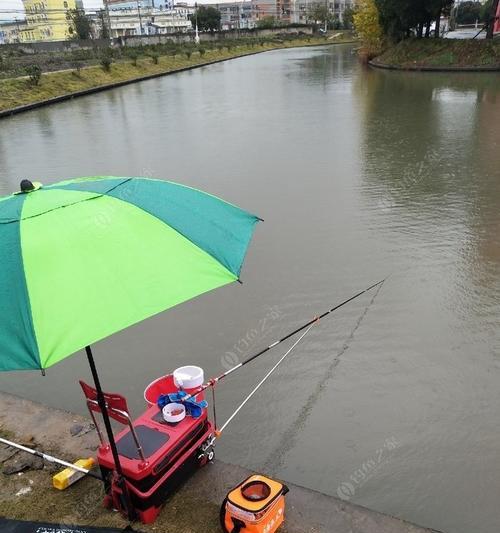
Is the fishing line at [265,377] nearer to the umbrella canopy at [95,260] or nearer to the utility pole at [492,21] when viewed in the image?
the umbrella canopy at [95,260]

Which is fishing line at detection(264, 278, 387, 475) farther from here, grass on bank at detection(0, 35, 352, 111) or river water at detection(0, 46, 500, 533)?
grass on bank at detection(0, 35, 352, 111)

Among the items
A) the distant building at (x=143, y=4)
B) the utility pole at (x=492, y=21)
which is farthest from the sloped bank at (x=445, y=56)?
the distant building at (x=143, y=4)

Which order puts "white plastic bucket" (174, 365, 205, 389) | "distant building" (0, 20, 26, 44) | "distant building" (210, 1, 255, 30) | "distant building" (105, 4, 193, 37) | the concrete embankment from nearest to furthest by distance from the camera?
the concrete embankment
"white plastic bucket" (174, 365, 205, 389)
"distant building" (0, 20, 26, 44)
"distant building" (105, 4, 193, 37)
"distant building" (210, 1, 255, 30)

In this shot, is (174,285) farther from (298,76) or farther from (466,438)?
(298,76)

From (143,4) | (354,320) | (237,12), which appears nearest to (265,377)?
(354,320)

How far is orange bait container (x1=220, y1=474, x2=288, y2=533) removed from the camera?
2104 mm

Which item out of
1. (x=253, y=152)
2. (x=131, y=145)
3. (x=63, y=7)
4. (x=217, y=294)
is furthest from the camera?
(x=63, y=7)

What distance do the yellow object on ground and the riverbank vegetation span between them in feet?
88.7

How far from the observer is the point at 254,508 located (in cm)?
210

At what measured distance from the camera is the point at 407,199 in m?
7.36

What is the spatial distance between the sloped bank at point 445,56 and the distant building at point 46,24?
2292 inches

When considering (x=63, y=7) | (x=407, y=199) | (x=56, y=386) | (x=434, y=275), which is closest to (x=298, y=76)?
(x=407, y=199)

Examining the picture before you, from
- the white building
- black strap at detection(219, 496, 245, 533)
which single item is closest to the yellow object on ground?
black strap at detection(219, 496, 245, 533)

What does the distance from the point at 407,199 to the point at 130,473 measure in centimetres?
628
